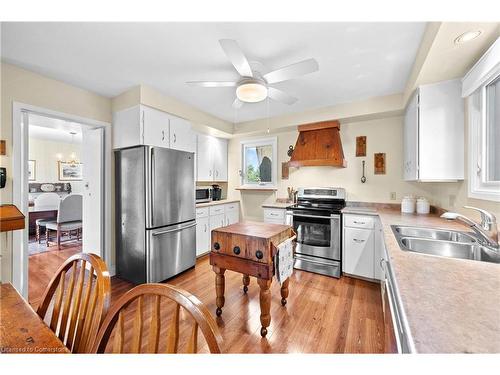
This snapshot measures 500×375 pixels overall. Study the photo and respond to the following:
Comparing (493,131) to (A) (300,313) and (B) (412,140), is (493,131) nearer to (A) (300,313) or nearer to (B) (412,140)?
(B) (412,140)

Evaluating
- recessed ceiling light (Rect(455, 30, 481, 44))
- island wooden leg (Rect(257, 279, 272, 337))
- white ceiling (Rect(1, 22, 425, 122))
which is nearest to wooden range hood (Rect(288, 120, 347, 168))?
white ceiling (Rect(1, 22, 425, 122))

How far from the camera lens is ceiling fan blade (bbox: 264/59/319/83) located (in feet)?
5.18

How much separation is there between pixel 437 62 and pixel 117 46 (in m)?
2.63

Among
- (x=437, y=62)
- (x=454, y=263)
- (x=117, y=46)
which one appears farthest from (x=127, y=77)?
(x=454, y=263)

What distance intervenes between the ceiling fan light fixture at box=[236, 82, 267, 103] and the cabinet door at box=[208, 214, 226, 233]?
2.32 metres

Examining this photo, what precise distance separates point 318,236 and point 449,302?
2.37 metres

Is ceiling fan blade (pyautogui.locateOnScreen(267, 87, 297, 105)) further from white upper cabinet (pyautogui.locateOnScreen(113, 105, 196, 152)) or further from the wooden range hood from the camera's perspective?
white upper cabinet (pyautogui.locateOnScreen(113, 105, 196, 152))

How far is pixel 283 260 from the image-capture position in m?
1.89

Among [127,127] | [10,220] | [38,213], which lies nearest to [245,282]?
[10,220]

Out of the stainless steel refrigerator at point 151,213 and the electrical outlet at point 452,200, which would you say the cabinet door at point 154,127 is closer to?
the stainless steel refrigerator at point 151,213

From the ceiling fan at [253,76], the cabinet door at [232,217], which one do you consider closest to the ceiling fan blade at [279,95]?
the ceiling fan at [253,76]
